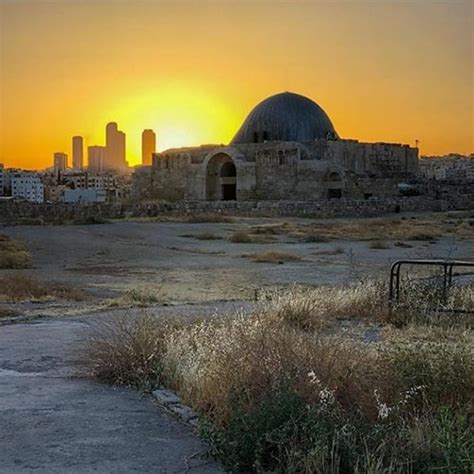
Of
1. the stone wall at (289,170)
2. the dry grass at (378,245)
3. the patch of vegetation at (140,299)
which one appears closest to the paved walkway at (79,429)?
the patch of vegetation at (140,299)

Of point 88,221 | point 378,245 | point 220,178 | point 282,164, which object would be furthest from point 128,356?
point 220,178

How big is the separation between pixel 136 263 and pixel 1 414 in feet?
47.1

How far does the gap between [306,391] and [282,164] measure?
5117cm

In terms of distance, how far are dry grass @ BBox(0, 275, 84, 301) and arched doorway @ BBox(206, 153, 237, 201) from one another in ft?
158

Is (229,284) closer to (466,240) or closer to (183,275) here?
(183,275)

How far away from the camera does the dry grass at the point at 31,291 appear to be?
11.9m

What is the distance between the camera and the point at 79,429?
4.76 meters

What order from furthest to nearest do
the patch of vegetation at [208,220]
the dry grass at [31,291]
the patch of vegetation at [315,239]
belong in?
1. the patch of vegetation at [208,220]
2. the patch of vegetation at [315,239]
3. the dry grass at [31,291]

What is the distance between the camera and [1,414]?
5.08 meters

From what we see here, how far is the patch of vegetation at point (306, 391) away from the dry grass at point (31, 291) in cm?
516

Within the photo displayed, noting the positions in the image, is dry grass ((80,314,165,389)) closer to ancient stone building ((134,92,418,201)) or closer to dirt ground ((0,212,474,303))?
dirt ground ((0,212,474,303))

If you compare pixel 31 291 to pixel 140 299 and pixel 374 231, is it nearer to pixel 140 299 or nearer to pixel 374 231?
pixel 140 299

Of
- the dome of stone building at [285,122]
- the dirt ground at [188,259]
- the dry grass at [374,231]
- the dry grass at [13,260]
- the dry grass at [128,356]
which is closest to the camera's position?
the dry grass at [128,356]

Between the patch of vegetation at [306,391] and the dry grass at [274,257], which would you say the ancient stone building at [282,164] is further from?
the patch of vegetation at [306,391]
